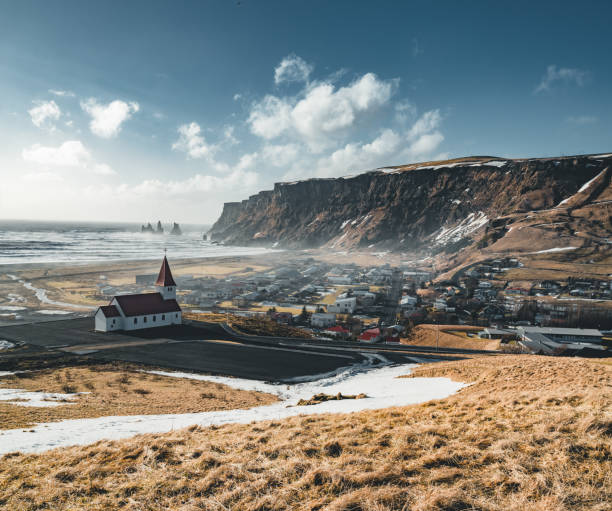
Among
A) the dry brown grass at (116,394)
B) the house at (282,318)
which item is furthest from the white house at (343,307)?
the dry brown grass at (116,394)

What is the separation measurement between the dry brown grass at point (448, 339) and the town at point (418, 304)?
2.69 feet

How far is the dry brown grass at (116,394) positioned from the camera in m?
14.4

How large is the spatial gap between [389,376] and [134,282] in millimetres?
80723

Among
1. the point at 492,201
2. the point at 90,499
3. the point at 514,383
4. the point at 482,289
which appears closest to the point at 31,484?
the point at 90,499

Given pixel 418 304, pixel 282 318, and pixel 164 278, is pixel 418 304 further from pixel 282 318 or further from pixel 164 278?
pixel 164 278

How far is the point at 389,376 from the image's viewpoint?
23.9m

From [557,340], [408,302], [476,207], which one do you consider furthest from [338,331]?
[476,207]

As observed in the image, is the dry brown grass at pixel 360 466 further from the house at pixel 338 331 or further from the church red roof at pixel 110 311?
the house at pixel 338 331

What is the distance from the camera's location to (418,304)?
7094 cm

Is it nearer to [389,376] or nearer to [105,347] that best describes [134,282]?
[105,347]

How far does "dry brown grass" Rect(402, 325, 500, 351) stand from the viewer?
4438 cm

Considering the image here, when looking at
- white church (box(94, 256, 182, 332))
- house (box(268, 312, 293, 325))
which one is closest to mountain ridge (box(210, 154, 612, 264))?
house (box(268, 312, 293, 325))

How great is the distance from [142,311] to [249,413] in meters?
33.0

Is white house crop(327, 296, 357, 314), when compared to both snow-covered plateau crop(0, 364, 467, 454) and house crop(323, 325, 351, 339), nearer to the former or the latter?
house crop(323, 325, 351, 339)
